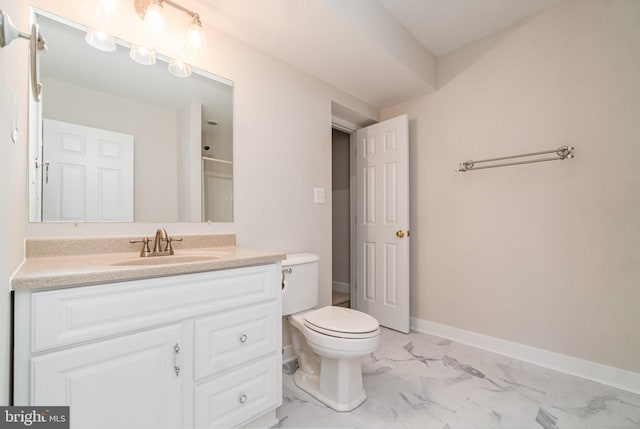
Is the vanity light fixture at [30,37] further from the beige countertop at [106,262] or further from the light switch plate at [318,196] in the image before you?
the light switch plate at [318,196]

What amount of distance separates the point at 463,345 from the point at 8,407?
2.52 metres

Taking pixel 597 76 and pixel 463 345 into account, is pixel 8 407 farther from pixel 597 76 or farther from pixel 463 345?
pixel 597 76

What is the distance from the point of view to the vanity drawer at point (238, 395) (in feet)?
3.59

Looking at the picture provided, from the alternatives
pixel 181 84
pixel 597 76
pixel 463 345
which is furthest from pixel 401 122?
pixel 463 345

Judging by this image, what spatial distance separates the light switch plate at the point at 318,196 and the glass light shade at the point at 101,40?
56.0 inches

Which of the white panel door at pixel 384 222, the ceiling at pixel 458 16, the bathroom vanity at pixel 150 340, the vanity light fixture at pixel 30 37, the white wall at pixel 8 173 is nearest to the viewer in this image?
the vanity light fixture at pixel 30 37

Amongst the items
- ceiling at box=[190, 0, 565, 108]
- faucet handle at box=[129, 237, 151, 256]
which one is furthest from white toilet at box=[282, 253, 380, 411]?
ceiling at box=[190, 0, 565, 108]

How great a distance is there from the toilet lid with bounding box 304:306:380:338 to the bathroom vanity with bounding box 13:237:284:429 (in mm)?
276

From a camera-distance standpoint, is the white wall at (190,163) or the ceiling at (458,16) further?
the ceiling at (458,16)

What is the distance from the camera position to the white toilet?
56.3 inches

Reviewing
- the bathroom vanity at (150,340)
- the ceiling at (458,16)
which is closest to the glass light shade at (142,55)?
the bathroom vanity at (150,340)

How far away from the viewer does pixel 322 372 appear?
1.57m

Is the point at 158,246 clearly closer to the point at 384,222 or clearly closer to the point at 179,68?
the point at 179,68

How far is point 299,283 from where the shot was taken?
1.80m
